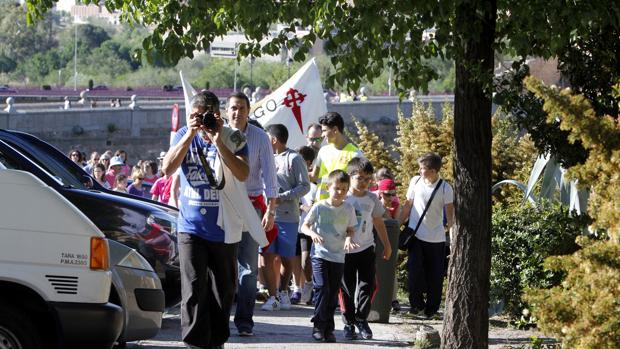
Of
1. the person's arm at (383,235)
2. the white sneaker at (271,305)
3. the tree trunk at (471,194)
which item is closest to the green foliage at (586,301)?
the tree trunk at (471,194)

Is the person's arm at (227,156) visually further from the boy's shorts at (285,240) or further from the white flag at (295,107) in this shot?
the white flag at (295,107)

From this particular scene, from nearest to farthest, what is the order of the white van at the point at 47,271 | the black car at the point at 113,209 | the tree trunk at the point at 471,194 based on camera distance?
the white van at the point at 47,271, the tree trunk at the point at 471,194, the black car at the point at 113,209

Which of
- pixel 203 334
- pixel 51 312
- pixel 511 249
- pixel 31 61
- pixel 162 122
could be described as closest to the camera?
pixel 51 312

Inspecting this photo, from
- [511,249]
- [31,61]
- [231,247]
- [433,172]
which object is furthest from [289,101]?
[31,61]

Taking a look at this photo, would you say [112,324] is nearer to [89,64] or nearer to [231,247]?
[231,247]

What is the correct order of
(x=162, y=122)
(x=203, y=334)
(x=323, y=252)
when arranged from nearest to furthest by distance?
(x=203, y=334) < (x=323, y=252) < (x=162, y=122)

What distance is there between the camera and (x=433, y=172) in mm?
12234

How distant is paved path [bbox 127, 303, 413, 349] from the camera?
9883 millimetres

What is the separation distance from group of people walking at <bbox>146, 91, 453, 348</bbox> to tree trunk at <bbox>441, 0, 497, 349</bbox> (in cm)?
136

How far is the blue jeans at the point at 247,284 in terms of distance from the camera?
33.2 feet

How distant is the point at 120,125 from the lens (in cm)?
5312

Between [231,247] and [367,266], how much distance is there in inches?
94.3

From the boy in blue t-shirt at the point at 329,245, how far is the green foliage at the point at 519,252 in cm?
152

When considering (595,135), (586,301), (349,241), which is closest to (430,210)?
(349,241)
